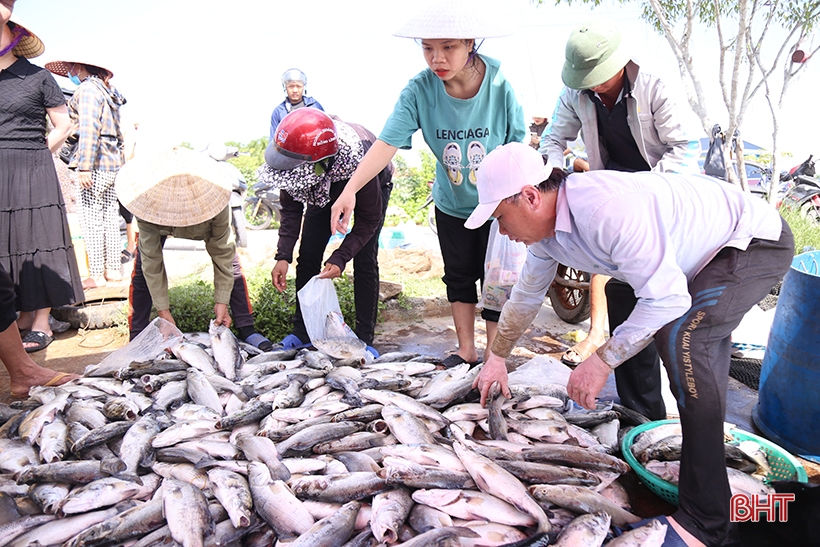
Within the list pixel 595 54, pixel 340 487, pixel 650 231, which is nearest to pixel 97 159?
pixel 340 487

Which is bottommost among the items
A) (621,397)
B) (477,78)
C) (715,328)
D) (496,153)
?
(621,397)

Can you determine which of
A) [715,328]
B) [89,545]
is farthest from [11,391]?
[715,328]

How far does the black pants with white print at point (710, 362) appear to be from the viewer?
206cm

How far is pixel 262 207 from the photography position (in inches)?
508

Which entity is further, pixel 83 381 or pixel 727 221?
pixel 83 381

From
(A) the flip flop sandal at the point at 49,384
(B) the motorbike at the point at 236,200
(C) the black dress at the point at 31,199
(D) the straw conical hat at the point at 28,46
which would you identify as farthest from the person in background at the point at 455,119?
(B) the motorbike at the point at 236,200

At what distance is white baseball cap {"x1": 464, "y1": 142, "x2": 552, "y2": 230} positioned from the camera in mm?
1974

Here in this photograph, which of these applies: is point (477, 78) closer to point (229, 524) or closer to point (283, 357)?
point (283, 357)

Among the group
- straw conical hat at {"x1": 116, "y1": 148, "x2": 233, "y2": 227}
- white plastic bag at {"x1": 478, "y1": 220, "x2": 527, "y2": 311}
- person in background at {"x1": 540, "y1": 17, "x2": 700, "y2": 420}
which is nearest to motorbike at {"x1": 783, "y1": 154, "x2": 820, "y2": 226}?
person in background at {"x1": 540, "y1": 17, "x2": 700, "y2": 420}

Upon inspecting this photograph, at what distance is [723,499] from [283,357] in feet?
9.29

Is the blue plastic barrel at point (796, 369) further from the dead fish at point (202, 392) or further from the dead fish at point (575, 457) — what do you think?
the dead fish at point (202, 392)

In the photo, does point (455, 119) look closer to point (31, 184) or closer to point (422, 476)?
point (422, 476)

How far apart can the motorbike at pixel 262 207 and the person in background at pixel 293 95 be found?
6.20 meters

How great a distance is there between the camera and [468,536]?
202 centimetres
